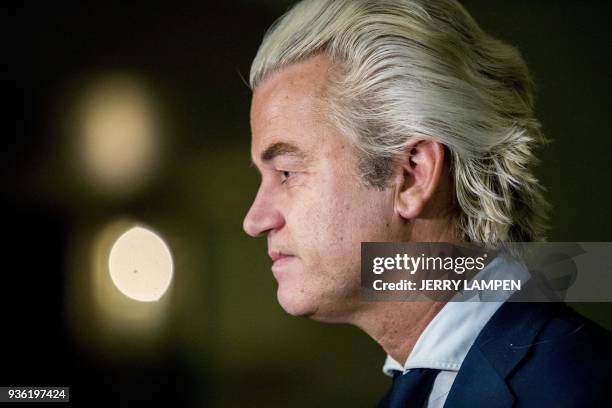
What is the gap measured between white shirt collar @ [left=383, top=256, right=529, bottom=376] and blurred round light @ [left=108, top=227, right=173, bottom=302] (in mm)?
745

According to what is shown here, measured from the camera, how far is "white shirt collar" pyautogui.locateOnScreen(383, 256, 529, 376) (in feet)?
3.00

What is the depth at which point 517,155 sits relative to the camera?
1.00 m

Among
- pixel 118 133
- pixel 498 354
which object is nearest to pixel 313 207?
pixel 498 354

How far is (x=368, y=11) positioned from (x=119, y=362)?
974 millimetres

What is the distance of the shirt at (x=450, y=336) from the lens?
0.91 meters

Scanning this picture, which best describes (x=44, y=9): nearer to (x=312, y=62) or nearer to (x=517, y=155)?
(x=312, y=62)

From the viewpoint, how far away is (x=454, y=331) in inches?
36.6

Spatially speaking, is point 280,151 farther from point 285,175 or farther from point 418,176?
point 418,176

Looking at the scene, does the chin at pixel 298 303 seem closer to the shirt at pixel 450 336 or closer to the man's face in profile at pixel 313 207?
the man's face in profile at pixel 313 207

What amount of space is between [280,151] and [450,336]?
0.36m

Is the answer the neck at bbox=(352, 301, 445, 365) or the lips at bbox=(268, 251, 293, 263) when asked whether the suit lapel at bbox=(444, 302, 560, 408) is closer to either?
the neck at bbox=(352, 301, 445, 365)

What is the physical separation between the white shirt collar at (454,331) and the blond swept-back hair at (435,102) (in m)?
0.06

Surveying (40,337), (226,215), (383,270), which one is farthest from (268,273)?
(383,270)

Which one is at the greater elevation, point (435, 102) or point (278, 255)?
point (435, 102)
